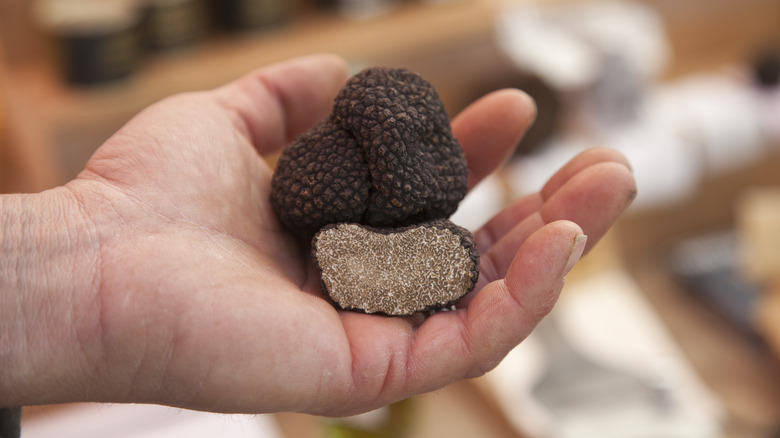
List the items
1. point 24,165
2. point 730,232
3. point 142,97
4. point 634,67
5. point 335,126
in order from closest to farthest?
point 335,126 < point 142,97 < point 24,165 < point 634,67 < point 730,232

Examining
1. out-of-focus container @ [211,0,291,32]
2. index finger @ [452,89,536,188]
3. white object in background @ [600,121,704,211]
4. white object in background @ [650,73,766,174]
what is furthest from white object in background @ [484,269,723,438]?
out-of-focus container @ [211,0,291,32]

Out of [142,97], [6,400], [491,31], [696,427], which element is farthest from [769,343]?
[6,400]

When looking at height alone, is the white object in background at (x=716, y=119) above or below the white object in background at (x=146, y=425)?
above

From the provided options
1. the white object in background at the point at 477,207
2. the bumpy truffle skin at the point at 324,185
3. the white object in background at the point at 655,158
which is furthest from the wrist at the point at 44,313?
the white object in background at the point at 655,158

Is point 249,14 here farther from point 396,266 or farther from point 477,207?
point 396,266

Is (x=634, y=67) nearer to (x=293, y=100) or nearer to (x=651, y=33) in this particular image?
(x=651, y=33)

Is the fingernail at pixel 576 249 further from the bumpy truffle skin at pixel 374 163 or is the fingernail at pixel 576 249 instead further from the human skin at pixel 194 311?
the bumpy truffle skin at pixel 374 163

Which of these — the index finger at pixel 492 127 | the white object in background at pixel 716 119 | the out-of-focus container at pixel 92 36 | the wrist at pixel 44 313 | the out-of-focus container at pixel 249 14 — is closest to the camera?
the wrist at pixel 44 313
